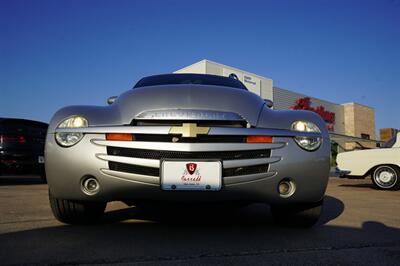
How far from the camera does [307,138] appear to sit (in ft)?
9.26

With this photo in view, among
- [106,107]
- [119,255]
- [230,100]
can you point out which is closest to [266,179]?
[230,100]

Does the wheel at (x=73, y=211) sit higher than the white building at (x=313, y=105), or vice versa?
the white building at (x=313, y=105)

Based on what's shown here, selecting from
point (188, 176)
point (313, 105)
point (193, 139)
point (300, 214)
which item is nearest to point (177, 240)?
point (188, 176)

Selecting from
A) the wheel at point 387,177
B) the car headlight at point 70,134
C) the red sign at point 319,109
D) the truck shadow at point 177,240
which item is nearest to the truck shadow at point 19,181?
the truck shadow at point 177,240

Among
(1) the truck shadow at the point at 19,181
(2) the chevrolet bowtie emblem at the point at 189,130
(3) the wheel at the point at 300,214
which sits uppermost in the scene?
(2) the chevrolet bowtie emblem at the point at 189,130

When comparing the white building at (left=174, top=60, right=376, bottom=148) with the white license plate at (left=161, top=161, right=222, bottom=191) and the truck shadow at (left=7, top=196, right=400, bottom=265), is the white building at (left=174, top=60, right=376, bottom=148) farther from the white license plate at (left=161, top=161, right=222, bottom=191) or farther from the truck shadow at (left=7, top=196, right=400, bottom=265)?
the white license plate at (left=161, top=161, right=222, bottom=191)

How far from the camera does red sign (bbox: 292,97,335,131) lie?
105 ft

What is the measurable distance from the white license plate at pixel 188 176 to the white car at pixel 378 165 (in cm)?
669

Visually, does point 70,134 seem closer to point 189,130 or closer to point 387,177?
point 189,130

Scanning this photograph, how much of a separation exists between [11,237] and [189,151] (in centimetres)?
136

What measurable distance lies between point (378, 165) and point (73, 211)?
714 cm

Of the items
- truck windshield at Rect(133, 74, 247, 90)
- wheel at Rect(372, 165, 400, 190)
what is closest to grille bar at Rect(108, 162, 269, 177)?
truck windshield at Rect(133, 74, 247, 90)

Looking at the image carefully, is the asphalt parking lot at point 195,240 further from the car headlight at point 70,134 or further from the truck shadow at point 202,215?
the car headlight at point 70,134

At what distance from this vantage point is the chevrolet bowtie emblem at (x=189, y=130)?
262cm
